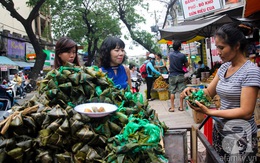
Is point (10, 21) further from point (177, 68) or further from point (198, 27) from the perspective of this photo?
point (198, 27)

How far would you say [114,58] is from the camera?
7.93 ft

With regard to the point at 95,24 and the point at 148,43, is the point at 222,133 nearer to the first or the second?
the point at 148,43

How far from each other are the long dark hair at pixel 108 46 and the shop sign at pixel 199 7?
218 inches

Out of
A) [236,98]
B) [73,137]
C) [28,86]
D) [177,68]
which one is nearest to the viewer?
[73,137]

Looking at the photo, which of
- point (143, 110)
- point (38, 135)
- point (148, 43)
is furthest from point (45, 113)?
point (148, 43)

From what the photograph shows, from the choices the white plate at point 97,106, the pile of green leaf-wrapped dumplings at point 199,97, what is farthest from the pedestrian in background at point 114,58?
the white plate at point 97,106

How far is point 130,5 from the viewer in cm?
2133

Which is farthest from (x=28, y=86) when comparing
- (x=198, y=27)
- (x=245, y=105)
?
(x=245, y=105)

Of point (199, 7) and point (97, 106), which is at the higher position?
point (199, 7)

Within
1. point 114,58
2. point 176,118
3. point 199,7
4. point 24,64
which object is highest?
point 199,7

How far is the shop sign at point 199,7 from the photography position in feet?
23.1

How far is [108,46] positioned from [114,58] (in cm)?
13

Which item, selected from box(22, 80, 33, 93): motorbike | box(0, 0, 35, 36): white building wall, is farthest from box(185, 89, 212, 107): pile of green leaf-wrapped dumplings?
box(0, 0, 35, 36): white building wall

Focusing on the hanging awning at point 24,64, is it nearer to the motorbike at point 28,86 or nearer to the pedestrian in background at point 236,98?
the motorbike at point 28,86
